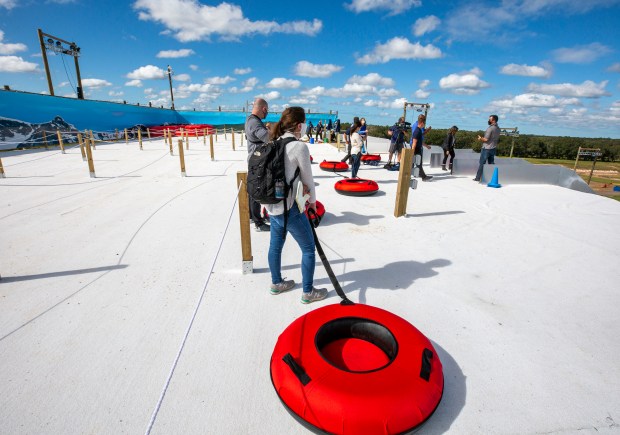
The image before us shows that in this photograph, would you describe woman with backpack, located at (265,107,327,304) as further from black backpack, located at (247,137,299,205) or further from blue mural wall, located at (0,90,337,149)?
blue mural wall, located at (0,90,337,149)

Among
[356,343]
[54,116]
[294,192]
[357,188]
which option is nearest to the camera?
[356,343]

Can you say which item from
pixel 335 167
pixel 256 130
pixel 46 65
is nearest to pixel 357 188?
pixel 256 130

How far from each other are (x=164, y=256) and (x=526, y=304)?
15.3 ft

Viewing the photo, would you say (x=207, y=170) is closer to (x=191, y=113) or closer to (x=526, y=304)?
(x=526, y=304)

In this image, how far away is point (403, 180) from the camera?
5668 mm

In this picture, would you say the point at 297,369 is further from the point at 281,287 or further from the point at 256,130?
the point at 256,130

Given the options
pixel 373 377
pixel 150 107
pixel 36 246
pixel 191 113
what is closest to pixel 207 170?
pixel 36 246

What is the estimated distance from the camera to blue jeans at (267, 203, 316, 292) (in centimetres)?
276

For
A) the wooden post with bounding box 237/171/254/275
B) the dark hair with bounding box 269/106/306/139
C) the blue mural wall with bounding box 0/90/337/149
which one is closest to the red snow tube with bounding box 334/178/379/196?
the wooden post with bounding box 237/171/254/275

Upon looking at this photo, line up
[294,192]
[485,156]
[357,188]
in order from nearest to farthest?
[294,192], [357,188], [485,156]

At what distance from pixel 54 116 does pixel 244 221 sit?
2381cm

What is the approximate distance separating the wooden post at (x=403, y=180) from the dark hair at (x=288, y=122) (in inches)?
128

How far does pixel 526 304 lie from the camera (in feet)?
10.7

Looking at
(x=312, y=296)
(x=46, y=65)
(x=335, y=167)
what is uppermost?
(x=46, y=65)
